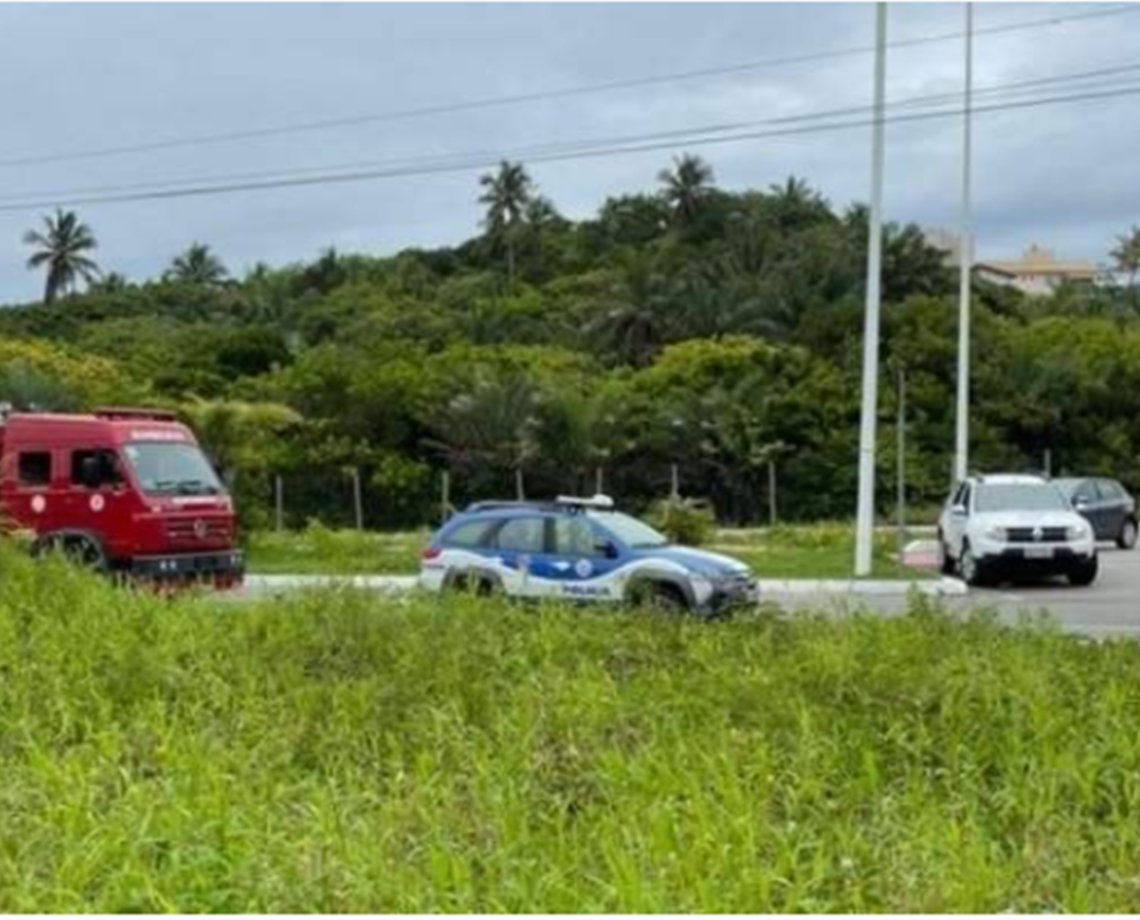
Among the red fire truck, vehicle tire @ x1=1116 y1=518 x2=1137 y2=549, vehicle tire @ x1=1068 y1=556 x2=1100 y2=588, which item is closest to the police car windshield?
the red fire truck

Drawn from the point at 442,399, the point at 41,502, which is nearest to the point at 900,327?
the point at 442,399

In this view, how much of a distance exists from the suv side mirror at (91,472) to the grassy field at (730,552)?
10.1 ft

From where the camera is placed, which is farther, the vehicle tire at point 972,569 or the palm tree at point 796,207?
the palm tree at point 796,207

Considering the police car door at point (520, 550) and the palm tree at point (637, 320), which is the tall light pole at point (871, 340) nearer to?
A: the police car door at point (520, 550)

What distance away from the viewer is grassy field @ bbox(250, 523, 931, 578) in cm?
2238

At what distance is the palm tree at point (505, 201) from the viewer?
2926 inches

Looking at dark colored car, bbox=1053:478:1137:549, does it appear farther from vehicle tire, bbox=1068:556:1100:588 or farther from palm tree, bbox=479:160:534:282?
palm tree, bbox=479:160:534:282

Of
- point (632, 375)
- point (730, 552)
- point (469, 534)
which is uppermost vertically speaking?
point (632, 375)

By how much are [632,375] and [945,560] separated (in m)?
26.3

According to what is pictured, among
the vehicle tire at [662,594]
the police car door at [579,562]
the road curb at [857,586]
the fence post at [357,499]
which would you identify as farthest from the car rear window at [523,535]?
the fence post at [357,499]

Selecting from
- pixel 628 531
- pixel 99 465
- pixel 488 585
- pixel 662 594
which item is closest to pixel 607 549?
pixel 628 531

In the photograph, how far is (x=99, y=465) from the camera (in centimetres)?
1925

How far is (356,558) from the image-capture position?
23938 mm

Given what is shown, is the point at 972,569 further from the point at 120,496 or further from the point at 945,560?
the point at 120,496
